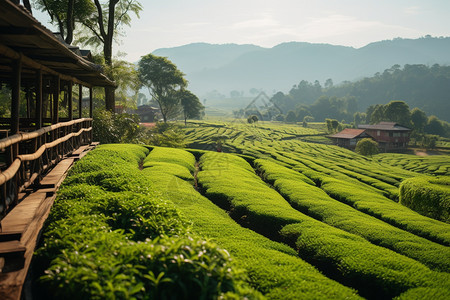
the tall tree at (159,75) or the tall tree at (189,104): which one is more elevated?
the tall tree at (159,75)

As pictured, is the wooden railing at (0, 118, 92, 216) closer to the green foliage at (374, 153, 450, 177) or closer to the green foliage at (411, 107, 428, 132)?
the green foliage at (374, 153, 450, 177)

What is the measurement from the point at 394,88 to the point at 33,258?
203 metres

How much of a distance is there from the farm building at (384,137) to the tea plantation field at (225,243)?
57.9 metres

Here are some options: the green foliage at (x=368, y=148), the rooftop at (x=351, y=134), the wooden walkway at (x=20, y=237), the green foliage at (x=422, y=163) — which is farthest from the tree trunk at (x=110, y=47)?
the rooftop at (x=351, y=134)

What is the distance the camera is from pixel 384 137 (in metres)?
76.9

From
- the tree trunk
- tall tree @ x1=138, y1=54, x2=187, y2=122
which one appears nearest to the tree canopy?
the tree trunk

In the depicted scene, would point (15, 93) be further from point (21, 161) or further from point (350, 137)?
point (350, 137)

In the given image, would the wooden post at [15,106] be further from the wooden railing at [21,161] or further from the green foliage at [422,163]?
the green foliage at [422,163]

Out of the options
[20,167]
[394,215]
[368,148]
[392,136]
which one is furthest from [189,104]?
[20,167]

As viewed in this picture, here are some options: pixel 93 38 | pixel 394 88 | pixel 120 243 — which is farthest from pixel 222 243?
pixel 394 88

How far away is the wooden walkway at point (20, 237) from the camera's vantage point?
448cm

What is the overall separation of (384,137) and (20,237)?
83565 millimetres

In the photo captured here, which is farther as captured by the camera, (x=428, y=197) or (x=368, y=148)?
(x=368, y=148)

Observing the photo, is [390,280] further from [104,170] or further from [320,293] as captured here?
[104,170]
